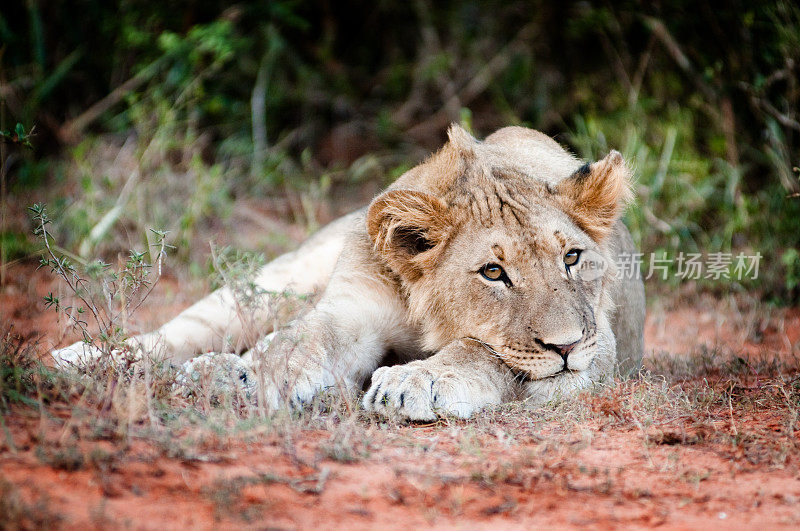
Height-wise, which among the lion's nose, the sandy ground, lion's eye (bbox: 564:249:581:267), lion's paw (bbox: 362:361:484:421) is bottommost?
the sandy ground

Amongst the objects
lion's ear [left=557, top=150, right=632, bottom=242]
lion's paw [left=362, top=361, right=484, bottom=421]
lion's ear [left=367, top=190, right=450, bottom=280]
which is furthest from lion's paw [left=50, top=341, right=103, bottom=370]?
lion's ear [left=557, top=150, right=632, bottom=242]

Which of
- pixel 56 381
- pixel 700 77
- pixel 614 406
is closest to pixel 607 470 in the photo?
pixel 614 406

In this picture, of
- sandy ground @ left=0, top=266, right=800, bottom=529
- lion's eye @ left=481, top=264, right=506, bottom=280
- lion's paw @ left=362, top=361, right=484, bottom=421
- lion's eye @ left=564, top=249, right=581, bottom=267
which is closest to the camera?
sandy ground @ left=0, top=266, right=800, bottom=529

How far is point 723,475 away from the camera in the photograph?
8.80 feet

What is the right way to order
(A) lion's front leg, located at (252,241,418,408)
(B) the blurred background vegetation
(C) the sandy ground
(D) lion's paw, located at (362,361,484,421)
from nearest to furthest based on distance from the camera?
(C) the sandy ground < (D) lion's paw, located at (362,361,484,421) < (A) lion's front leg, located at (252,241,418,408) < (B) the blurred background vegetation

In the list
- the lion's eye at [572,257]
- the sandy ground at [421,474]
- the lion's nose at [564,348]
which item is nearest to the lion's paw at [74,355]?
the sandy ground at [421,474]

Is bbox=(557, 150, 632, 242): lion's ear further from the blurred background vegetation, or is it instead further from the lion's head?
the blurred background vegetation

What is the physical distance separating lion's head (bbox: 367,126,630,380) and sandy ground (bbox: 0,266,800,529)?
0.39 meters

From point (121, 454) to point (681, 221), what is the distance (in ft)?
19.9

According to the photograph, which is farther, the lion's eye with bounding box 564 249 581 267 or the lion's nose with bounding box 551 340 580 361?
the lion's eye with bounding box 564 249 581 267

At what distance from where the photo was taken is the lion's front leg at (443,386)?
10.6 ft

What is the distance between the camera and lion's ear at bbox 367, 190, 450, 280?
377cm

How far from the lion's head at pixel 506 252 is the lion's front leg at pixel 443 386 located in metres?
0.11

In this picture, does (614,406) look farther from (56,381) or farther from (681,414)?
(56,381)
